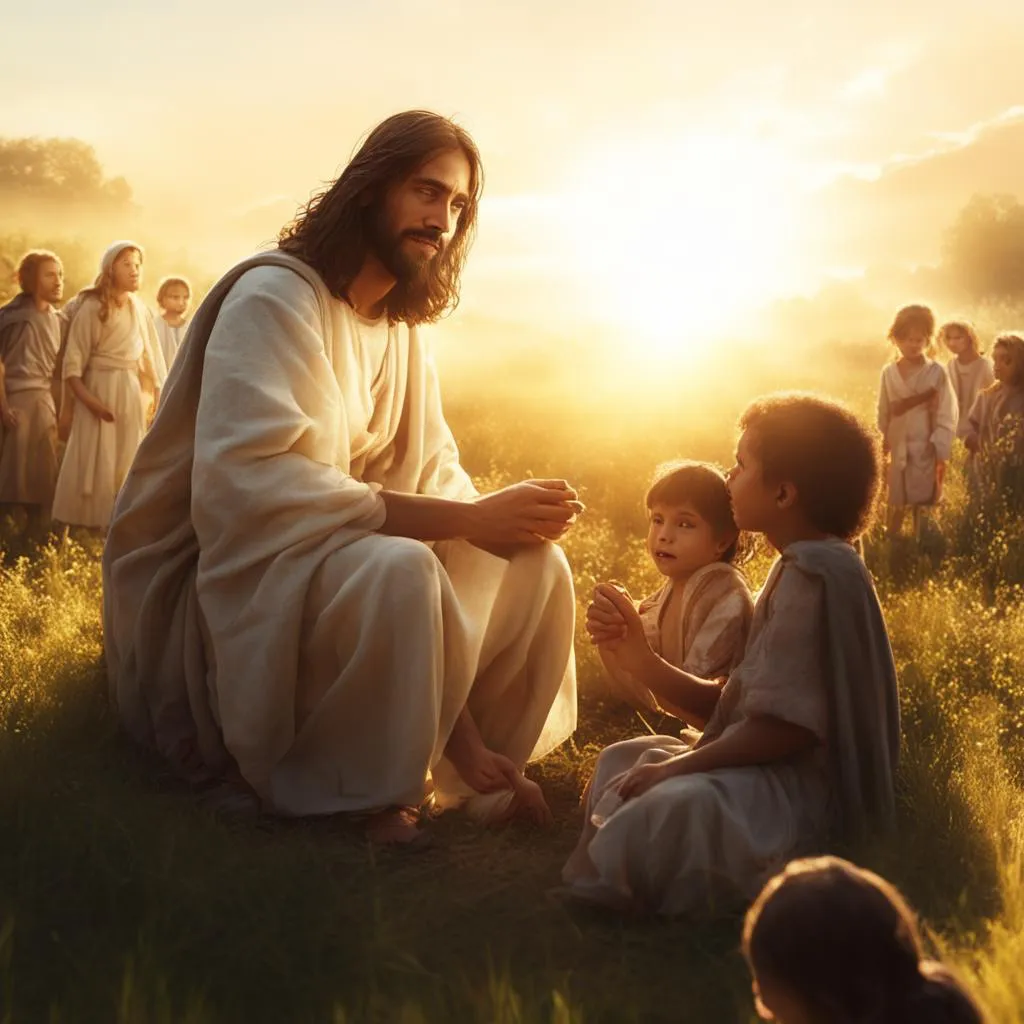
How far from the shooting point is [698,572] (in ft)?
15.5

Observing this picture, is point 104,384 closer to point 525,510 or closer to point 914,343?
point 914,343

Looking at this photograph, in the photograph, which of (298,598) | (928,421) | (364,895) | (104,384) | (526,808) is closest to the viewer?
(364,895)

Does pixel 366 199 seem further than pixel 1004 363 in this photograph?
No

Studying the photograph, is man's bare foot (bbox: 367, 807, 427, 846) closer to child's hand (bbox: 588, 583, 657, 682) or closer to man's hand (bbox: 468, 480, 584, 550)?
child's hand (bbox: 588, 583, 657, 682)

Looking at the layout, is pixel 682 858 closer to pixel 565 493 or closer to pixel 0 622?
pixel 565 493

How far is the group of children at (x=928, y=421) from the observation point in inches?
412

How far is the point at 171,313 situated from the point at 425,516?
882 centimetres

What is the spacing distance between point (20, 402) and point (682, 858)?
8.87 meters

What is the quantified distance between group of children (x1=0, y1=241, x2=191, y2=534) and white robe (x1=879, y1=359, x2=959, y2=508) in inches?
232

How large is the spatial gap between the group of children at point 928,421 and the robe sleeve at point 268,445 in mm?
6806

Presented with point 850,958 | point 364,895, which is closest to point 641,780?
point 364,895

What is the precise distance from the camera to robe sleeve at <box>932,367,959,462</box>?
34.4 ft

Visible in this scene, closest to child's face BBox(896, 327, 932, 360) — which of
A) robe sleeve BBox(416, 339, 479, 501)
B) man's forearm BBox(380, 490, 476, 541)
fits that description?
robe sleeve BBox(416, 339, 479, 501)

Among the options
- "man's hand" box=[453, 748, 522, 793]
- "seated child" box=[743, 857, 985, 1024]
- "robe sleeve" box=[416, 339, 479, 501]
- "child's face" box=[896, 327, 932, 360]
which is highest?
"child's face" box=[896, 327, 932, 360]
